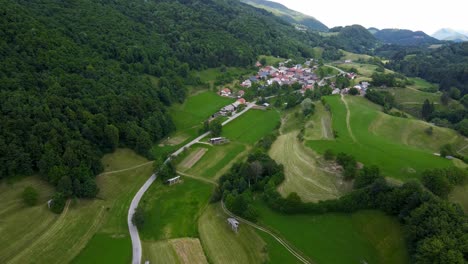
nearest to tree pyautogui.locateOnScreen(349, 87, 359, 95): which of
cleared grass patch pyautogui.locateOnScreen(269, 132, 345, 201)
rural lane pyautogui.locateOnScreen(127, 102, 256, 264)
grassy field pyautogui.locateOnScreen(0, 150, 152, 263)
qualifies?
cleared grass patch pyautogui.locateOnScreen(269, 132, 345, 201)

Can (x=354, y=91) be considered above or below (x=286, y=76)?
above

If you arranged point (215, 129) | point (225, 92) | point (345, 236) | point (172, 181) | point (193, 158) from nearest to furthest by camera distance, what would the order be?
point (345, 236), point (172, 181), point (193, 158), point (215, 129), point (225, 92)

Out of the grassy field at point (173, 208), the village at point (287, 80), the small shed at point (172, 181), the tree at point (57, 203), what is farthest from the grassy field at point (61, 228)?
the village at point (287, 80)

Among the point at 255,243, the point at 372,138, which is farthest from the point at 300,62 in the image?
the point at 255,243

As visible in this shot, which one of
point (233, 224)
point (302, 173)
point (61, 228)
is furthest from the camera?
point (302, 173)

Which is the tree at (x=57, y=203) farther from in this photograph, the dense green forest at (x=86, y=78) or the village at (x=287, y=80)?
the village at (x=287, y=80)

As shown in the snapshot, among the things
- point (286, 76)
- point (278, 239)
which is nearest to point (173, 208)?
point (278, 239)

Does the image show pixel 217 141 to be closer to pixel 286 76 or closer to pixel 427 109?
pixel 427 109
